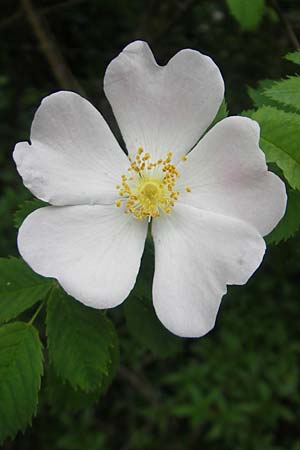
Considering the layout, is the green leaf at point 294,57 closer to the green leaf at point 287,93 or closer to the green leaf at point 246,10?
the green leaf at point 287,93

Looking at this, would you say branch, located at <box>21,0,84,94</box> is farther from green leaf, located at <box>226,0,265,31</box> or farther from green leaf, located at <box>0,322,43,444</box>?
green leaf, located at <box>0,322,43,444</box>

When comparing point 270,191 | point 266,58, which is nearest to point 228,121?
point 270,191

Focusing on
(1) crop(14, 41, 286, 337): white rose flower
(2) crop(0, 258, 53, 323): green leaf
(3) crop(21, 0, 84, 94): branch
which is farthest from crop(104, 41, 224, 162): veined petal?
(3) crop(21, 0, 84, 94): branch

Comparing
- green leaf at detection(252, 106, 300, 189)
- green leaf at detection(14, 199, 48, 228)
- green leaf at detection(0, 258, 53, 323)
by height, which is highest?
green leaf at detection(14, 199, 48, 228)

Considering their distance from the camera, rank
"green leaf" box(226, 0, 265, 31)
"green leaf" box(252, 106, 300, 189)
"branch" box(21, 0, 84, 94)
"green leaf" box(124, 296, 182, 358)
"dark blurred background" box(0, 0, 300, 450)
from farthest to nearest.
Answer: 1. "dark blurred background" box(0, 0, 300, 450)
2. "branch" box(21, 0, 84, 94)
3. "green leaf" box(226, 0, 265, 31)
4. "green leaf" box(124, 296, 182, 358)
5. "green leaf" box(252, 106, 300, 189)

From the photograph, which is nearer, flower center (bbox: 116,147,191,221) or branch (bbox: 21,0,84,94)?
flower center (bbox: 116,147,191,221)

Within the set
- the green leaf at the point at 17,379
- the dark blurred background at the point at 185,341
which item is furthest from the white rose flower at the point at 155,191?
the dark blurred background at the point at 185,341

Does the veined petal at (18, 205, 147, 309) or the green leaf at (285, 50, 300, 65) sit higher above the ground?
the green leaf at (285, 50, 300, 65)

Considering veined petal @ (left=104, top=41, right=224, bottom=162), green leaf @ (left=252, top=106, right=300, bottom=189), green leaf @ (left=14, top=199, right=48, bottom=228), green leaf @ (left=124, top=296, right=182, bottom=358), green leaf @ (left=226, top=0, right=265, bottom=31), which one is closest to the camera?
green leaf @ (left=252, top=106, right=300, bottom=189)
